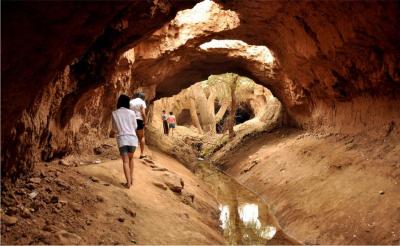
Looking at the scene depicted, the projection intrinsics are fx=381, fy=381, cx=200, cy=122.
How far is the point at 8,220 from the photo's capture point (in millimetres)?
4680

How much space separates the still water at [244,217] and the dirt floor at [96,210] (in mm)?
670

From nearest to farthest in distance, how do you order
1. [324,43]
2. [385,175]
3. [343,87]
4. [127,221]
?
1. [127,221]
2. [385,175]
3. [324,43]
4. [343,87]

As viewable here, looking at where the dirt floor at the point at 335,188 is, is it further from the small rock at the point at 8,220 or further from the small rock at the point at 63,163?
the small rock at the point at 8,220

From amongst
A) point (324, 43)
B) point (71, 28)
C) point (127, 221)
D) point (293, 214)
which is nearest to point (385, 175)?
point (293, 214)

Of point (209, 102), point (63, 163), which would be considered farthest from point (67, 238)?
point (209, 102)

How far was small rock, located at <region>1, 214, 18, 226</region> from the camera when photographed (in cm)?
464

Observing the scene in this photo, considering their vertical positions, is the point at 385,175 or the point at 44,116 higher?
the point at 44,116

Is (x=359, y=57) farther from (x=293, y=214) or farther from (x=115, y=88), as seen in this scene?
(x=115, y=88)

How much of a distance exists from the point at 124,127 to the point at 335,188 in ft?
17.3

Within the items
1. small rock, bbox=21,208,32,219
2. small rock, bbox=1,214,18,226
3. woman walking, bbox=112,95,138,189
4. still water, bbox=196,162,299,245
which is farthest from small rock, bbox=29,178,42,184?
still water, bbox=196,162,299,245

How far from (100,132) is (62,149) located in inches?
138

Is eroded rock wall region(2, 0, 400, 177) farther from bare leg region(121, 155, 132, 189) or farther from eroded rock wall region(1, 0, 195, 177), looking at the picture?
bare leg region(121, 155, 132, 189)

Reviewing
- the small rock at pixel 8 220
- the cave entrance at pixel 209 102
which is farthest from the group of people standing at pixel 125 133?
the cave entrance at pixel 209 102

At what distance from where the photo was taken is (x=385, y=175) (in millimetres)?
A: 8266
